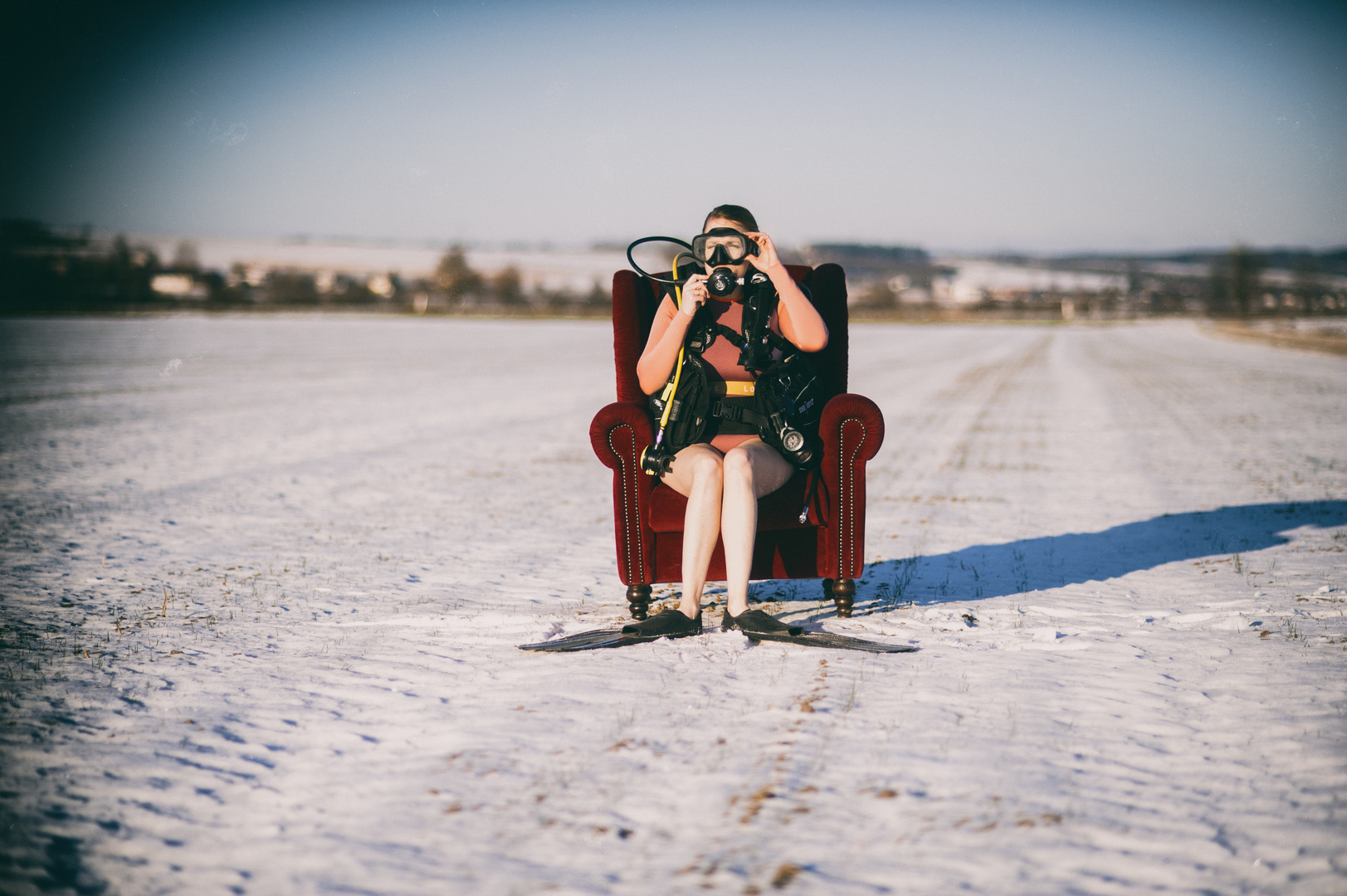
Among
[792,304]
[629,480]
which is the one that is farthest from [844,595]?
[792,304]

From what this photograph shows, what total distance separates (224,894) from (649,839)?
999 mm

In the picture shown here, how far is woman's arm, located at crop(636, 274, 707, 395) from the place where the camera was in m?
3.56

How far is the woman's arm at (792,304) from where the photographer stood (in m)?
3.64

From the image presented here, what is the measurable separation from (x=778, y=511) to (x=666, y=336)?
3.00 feet

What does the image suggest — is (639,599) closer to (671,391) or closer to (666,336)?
(671,391)

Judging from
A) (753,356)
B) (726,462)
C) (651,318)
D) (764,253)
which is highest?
(764,253)

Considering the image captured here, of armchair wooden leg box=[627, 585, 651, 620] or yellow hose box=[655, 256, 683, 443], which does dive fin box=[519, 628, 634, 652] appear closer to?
armchair wooden leg box=[627, 585, 651, 620]

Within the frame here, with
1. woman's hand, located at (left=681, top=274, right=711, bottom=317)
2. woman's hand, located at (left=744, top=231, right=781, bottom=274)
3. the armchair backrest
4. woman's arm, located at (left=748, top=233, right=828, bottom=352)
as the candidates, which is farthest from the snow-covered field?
woman's hand, located at (left=744, top=231, right=781, bottom=274)

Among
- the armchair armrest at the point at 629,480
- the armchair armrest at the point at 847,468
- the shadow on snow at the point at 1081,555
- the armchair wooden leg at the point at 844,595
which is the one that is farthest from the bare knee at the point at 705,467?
the shadow on snow at the point at 1081,555

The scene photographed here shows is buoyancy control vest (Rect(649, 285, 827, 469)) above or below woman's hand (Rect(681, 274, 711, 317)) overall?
below

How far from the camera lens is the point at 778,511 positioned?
3746 millimetres

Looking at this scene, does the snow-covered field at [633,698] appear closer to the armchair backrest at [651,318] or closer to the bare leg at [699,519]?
the bare leg at [699,519]

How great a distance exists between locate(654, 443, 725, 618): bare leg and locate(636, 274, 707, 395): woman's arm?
0.37 meters

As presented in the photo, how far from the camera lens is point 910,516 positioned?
6.23 m
